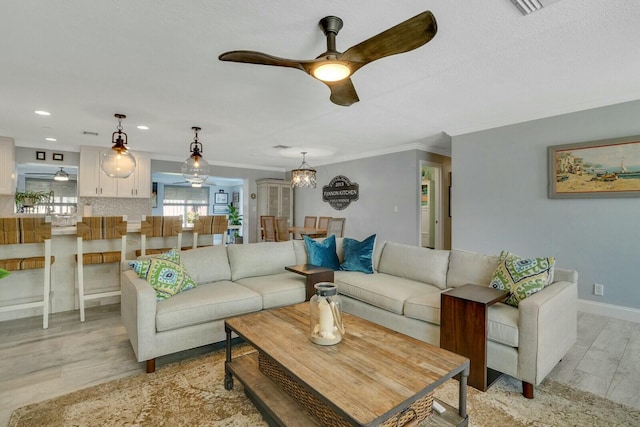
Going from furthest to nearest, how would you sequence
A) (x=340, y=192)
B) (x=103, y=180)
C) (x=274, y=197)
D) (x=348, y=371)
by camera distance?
(x=274, y=197), (x=340, y=192), (x=103, y=180), (x=348, y=371)

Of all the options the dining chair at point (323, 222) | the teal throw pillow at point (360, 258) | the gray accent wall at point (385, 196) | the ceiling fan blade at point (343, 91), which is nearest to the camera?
the ceiling fan blade at point (343, 91)

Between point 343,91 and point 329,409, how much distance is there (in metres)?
2.05

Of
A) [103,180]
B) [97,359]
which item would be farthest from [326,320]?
[103,180]

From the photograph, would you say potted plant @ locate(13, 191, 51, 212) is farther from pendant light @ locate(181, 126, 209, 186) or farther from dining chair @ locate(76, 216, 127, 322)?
pendant light @ locate(181, 126, 209, 186)

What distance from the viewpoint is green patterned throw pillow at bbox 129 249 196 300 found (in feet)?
7.95

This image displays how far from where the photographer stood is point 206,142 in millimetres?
5441

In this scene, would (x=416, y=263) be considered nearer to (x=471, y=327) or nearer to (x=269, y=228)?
(x=471, y=327)

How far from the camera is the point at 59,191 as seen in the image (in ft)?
23.2

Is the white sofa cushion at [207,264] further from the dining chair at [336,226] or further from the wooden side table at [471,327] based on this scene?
the dining chair at [336,226]

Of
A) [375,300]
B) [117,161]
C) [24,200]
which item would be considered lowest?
[375,300]

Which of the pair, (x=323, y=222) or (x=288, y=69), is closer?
(x=288, y=69)

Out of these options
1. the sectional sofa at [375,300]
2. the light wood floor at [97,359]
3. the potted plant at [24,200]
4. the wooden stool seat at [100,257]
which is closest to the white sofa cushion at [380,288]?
the sectional sofa at [375,300]

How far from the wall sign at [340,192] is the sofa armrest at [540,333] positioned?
15.6 ft

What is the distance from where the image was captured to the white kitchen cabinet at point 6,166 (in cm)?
488
